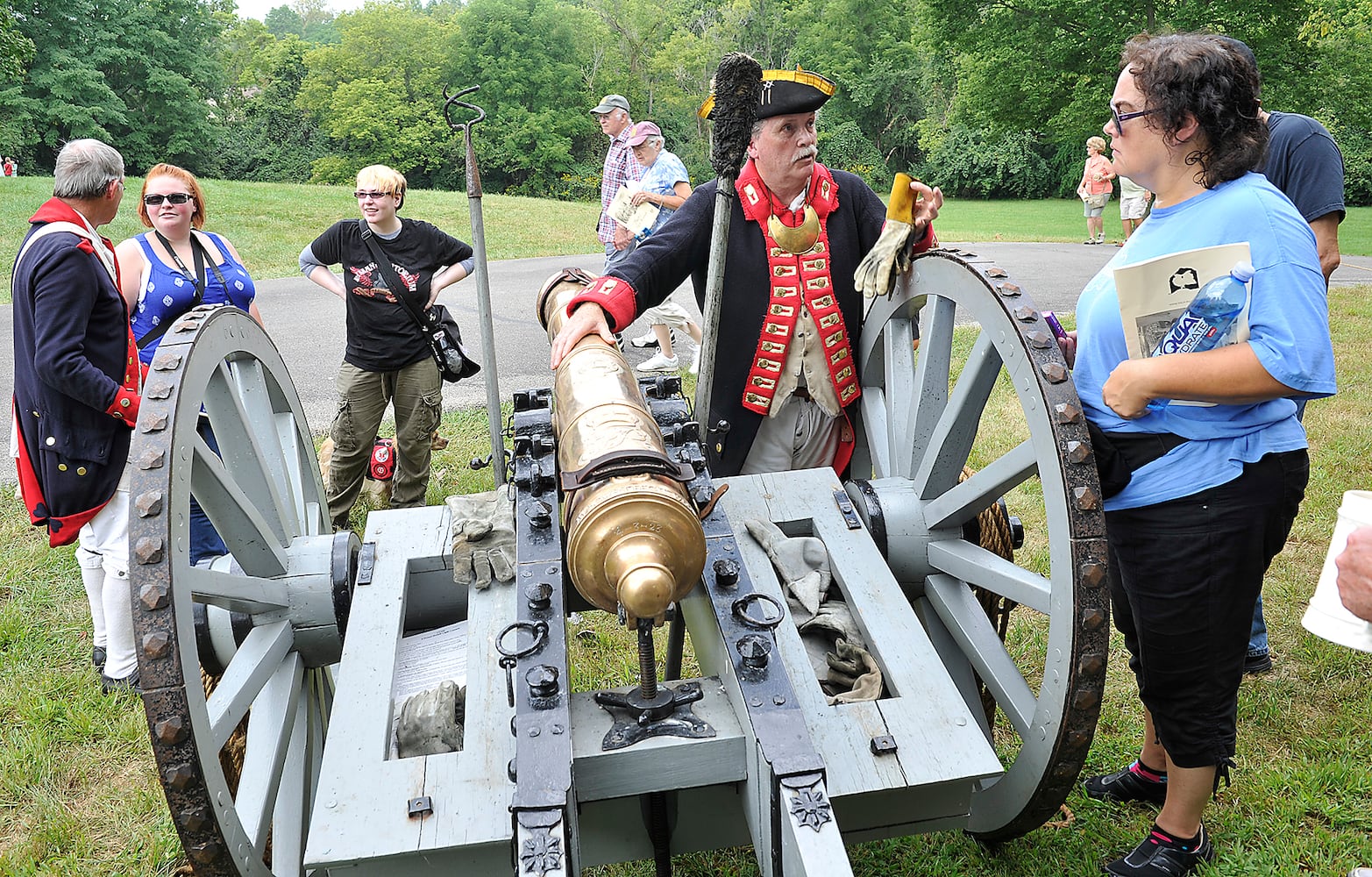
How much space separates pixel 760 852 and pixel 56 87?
37.8 metres

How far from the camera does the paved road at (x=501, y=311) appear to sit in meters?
7.99

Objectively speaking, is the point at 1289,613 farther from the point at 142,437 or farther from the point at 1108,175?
the point at 1108,175

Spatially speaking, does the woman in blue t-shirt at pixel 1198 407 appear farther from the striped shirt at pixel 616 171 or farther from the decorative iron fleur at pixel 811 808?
the striped shirt at pixel 616 171

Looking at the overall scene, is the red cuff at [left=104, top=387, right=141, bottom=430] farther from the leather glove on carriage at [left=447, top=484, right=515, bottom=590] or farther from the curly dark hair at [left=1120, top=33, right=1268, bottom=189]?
the curly dark hair at [left=1120, top=33, right=1268, bottom=189]

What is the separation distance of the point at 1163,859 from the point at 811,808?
136cm

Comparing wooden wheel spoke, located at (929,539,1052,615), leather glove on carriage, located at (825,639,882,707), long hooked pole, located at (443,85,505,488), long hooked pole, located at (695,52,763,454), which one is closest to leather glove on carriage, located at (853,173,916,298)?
long hooked pole, located at (695,52,763,454)

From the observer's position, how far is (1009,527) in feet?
9.33

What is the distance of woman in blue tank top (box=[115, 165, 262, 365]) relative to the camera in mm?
3621

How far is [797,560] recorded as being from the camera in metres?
2.59

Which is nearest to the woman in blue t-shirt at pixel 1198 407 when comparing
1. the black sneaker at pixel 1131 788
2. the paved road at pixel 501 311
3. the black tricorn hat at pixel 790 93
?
the black sneaker at pixel 1131 788

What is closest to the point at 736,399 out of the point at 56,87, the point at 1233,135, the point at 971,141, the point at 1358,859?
the point at 1233,135

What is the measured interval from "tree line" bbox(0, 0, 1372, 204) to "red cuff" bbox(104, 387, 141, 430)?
17588 millimetres

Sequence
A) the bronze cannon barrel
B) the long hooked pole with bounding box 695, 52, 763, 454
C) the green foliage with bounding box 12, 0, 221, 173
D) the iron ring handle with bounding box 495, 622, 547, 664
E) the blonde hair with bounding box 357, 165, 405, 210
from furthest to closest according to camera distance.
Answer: the green foliage with bounding box 12, 0, 221, 173 < the blonde hair with bounding box 357, 165, 405, 210 < the long hooked pole with bounding box 695, 52, 763, 454 < the iron ring handle with bounding box 495, 622, 547, 664 < the bronze cannon barrel

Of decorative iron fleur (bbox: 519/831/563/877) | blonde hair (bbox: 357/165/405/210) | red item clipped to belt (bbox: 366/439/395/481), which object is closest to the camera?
decorative iron fleur (bbox: 519/831/563/877)
